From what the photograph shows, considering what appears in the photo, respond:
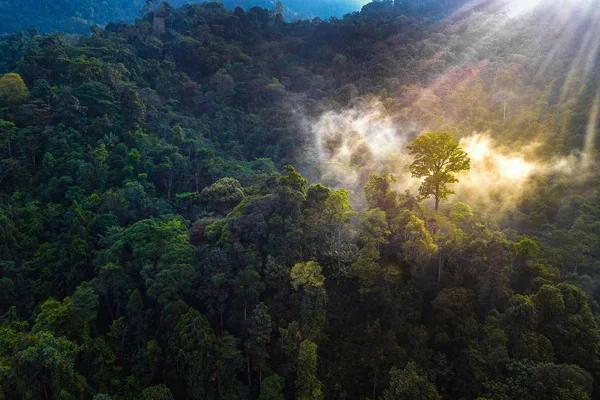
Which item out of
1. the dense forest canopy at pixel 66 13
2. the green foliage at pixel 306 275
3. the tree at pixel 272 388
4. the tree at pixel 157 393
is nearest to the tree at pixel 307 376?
the tree at pixel 272 388

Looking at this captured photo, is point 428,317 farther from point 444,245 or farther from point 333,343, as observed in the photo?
point 333,343

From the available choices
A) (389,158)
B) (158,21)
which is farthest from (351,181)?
(158,21)

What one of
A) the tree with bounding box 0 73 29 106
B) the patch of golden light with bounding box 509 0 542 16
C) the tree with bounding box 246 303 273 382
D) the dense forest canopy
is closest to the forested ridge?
the tree with bounding box 246 303 273 382

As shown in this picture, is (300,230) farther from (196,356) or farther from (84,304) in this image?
(84,304)

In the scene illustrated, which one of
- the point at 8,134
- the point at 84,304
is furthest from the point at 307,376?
the point at 8,134

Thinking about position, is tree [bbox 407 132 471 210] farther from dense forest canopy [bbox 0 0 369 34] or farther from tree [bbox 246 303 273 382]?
dense forest canopy [bbox 0 0 369 34]

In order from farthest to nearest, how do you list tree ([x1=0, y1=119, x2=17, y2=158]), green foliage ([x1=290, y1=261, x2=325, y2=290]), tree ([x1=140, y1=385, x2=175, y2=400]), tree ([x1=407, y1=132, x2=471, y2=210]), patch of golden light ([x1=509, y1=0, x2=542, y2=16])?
patch of golden light ([x1=509, y1=0, x2=542, y2=16]), tree ([x1=0, y1=119, x2=17, y2=158]), tree ([x1=407, y1=132, x2=471, y2=210]), green foliage ([x1=290, y1=261, x2=325, y2=290]), tree ([x1=140, y1=385, x2=175, y2=400])

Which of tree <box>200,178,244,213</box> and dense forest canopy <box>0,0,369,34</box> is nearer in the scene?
tree <box>200,178,244,213</box>
